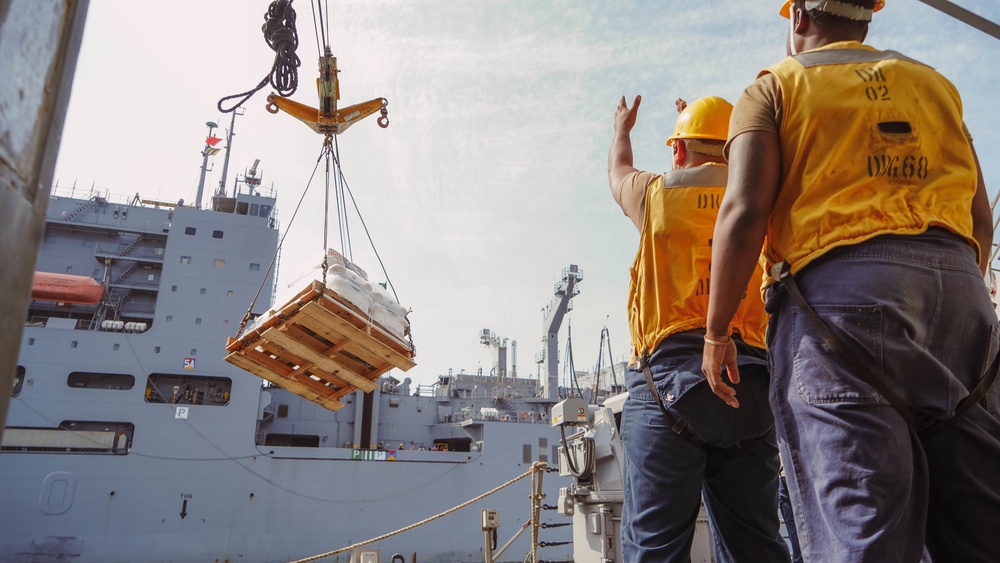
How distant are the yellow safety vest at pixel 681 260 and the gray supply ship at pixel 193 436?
13764mm

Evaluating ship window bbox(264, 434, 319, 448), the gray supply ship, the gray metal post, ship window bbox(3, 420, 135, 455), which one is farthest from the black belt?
ship window bbox(264, 434, 319, 448)

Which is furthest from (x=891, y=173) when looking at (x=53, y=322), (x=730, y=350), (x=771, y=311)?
(x=53, y=322)

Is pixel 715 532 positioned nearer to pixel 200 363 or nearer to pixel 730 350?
pixel 730 350

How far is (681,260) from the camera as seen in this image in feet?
7.09

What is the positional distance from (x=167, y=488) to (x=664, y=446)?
17.7 meters

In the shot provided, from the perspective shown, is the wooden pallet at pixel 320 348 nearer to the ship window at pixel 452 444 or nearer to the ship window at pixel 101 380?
the ship window at pixel 101 380

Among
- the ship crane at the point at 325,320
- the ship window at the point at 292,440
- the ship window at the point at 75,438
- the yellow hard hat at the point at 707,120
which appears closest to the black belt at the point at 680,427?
the yellow hard hat at the point at 707,120

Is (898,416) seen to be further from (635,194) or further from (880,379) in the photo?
(635,194)

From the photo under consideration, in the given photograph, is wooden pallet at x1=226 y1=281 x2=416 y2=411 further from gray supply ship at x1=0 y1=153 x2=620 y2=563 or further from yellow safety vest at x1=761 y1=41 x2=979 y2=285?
gray supply ship at x1=0 y1=153 x2=620 y2=563

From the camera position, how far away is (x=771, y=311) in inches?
60.2

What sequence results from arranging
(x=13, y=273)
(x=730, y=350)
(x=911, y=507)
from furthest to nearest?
(x=730, y=350), (x=911, y=507), (x=13, y=273)

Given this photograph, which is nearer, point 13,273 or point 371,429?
point 13,273

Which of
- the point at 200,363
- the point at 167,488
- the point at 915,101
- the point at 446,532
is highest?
the point at 200,363

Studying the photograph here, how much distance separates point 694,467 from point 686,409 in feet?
0.66
